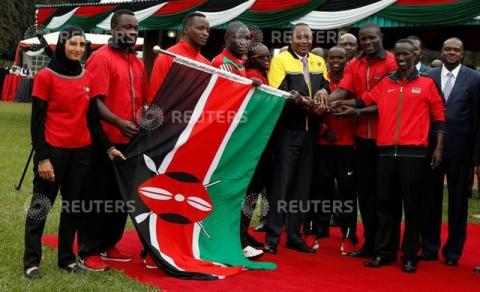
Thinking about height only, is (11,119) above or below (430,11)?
below

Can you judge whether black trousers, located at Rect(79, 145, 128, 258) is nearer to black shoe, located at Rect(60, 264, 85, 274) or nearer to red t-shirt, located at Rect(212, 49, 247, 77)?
black shoe, located at Rect(60, 264, 85, 274)

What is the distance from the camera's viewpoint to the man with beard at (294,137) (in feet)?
20.5

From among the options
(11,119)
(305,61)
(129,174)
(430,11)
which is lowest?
(11,119)

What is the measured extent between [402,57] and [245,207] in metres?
1.97

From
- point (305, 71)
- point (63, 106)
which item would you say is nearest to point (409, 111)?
point (305, 71)

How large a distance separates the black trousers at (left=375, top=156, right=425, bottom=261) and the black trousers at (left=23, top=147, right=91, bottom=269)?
2.49m

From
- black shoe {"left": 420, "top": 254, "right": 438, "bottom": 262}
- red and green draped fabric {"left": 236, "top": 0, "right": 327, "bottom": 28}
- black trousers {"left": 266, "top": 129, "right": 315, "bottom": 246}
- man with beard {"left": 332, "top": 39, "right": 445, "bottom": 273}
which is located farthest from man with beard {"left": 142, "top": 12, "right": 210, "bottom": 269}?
red and green draped fabric {"left": 236, "top": 0, "right": 327, "bottom": 28}

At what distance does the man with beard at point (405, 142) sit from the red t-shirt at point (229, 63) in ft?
3.99

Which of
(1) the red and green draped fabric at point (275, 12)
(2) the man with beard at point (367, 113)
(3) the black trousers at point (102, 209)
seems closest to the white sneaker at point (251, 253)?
(2) the man with beard at point (367, 113)

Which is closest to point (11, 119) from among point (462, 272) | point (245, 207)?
point (245, 207)

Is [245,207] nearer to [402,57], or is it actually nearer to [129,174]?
[129,174]

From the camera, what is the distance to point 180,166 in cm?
548

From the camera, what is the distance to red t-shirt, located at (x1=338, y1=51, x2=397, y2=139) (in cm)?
608

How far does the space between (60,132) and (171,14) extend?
12.4 metres
